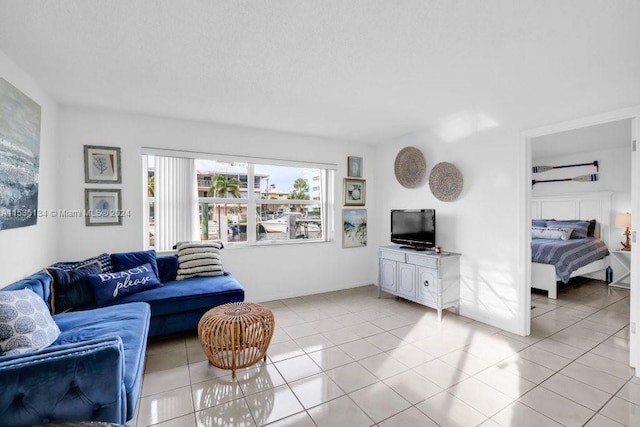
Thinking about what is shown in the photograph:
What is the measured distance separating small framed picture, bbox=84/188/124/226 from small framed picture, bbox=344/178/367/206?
3.07 metres

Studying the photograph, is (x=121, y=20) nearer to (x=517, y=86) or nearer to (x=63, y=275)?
(x=63, y=275)

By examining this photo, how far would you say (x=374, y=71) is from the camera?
244cm

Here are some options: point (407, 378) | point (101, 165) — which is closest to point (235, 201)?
point (101, 165)

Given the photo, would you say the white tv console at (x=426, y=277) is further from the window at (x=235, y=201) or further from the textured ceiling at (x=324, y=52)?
the textured ceiling at (x=324, y=52)

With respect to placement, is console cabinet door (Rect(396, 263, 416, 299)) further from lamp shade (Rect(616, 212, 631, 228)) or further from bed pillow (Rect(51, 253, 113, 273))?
lamp shade (Rect(616, 212, 631, 228))

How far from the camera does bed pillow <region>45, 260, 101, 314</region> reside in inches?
99.7

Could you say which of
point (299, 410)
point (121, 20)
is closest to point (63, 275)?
point (121, 20)

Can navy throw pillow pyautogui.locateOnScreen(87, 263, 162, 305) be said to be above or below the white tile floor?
above

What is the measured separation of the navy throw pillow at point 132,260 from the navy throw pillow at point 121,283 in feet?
0.42

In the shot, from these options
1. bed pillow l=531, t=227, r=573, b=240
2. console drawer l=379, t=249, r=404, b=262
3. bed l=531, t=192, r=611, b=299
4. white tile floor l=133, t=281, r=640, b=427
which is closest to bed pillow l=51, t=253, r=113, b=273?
white tile floor l=133, t=281, r=640, b=427

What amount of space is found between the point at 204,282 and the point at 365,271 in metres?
2.78

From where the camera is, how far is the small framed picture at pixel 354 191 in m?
4.88

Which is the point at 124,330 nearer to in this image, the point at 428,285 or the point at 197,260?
the point at 197,260

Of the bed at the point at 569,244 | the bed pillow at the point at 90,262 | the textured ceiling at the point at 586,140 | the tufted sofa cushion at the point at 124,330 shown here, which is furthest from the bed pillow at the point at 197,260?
the textured ceiling at the point at 586,140
